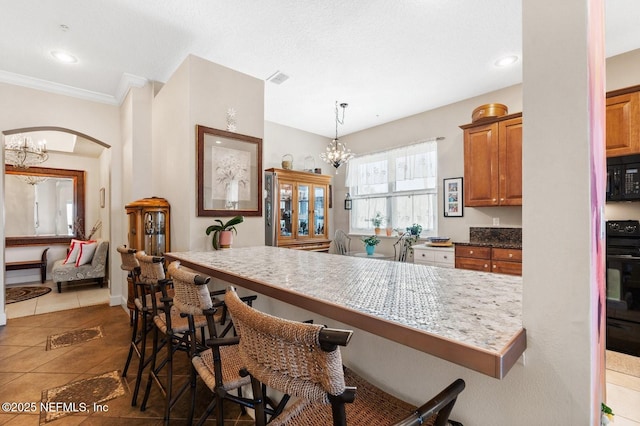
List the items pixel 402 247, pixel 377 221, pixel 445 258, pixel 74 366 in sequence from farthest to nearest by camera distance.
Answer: pixel 377 221
pixel 402 247
pixel 445 258
pixel 74 366

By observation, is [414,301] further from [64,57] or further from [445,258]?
[64,57]

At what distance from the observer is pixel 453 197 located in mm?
4438

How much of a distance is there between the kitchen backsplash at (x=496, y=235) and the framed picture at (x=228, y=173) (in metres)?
3.05

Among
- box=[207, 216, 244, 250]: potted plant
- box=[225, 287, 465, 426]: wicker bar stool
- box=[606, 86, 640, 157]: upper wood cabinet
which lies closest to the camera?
box=[225, 287, 465, 426]: wicker bar stool

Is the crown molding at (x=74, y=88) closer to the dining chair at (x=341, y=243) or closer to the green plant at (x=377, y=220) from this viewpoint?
the dining chair at (x=341, y=243)

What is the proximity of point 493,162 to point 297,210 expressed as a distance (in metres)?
3.08

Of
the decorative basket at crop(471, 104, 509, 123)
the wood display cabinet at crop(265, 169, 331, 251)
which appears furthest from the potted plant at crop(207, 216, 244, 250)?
the decorative basket at crop(471, 104, 509, 123)

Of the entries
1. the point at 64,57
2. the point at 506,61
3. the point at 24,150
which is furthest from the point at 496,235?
the point at 24,150

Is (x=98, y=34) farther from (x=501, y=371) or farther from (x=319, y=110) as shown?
(x=501, y=371)

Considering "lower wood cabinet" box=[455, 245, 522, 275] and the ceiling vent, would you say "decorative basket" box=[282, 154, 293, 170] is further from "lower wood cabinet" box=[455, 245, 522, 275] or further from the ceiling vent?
"lower wood cabinet" box=[455, 245, 522, 275]

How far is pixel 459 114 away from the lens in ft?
14.4

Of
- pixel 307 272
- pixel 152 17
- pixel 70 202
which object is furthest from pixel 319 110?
pixel 70 202

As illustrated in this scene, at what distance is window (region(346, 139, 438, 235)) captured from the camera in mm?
4762

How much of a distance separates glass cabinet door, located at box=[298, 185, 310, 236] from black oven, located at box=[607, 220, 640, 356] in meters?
4.00
